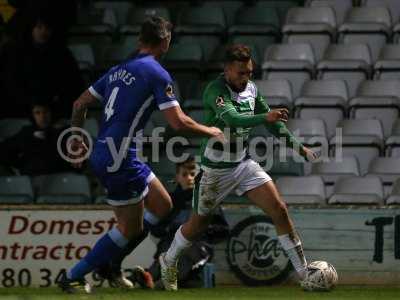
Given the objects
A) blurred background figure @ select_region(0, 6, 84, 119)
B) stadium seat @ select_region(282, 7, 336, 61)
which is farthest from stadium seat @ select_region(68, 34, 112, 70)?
stadium seat @ select_region(282, 7, 336, 61)

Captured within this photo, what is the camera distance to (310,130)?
13.3m

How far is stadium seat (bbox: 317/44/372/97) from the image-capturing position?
14.1m

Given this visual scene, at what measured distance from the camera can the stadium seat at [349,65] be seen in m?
14.1

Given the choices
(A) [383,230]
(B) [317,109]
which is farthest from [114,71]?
(B) [317,109]

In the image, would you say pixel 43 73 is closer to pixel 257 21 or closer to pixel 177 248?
pixel 257 21

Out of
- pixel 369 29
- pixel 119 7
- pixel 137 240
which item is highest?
pixel 119 7

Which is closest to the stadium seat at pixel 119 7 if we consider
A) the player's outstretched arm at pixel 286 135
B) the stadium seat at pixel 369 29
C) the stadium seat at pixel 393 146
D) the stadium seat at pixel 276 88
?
the stadium seat at pixel 276 88

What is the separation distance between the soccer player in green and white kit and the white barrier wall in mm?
1398

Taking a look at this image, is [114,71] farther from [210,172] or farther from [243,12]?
[243,12]

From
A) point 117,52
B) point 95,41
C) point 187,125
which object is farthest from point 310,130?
point 187,125

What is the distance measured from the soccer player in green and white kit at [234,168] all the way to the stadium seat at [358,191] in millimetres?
1926

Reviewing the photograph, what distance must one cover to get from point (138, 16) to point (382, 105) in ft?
12.1

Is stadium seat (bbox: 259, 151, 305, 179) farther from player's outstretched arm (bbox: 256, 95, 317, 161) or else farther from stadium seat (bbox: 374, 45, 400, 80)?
player's outstretched arm (bbox: 256, 95, 317, 161)

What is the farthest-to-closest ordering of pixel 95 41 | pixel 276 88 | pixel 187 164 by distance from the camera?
pixel 95 41, pixel 276 88, pixel 187 164
